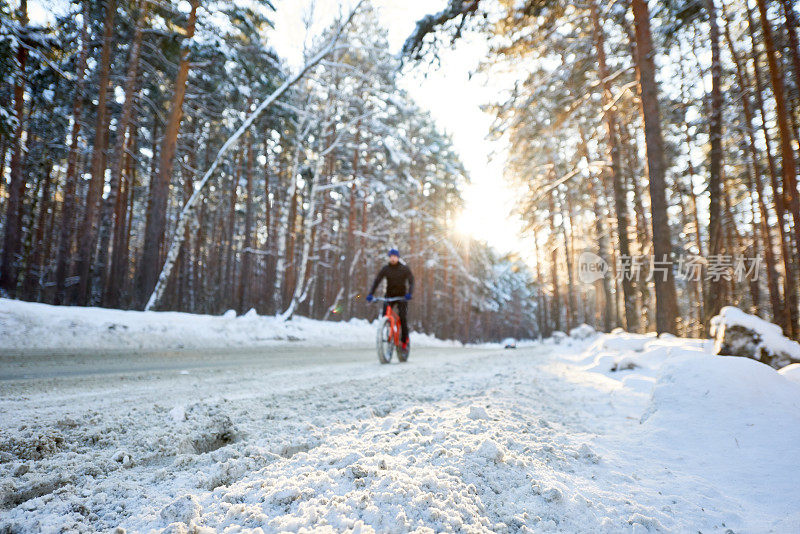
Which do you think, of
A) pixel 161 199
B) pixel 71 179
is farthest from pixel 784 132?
pixel 71 179

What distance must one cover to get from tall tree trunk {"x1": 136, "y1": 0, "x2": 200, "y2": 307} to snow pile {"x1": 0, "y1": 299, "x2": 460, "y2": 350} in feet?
7.91

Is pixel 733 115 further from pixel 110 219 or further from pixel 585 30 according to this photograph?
pixel 110 219

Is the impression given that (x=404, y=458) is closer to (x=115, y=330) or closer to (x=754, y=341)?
(x=754, y=341)

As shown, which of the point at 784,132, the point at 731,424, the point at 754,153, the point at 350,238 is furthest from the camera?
the point at 350,238

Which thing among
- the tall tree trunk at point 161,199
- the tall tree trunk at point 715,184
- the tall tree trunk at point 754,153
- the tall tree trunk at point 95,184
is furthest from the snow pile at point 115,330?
the tall tree trunk at point 754,153

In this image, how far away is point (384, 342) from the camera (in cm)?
660

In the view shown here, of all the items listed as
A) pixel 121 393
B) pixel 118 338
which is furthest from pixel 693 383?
pixel 118 338

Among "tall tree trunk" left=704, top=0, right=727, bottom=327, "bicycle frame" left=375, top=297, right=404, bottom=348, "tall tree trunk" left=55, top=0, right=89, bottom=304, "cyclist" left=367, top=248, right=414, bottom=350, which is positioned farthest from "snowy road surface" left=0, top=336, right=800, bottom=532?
"tall tree trunk" left=55, top=0, right=89, bottom=304

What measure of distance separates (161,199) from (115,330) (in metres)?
5.27

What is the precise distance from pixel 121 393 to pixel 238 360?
288 centimetres

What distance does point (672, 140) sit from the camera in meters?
17.9

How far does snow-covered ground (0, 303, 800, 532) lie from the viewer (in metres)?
1.16

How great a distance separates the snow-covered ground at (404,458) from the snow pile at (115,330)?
3.14m

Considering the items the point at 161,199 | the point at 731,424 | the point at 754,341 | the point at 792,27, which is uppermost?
the point at 792,27
